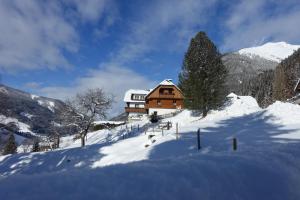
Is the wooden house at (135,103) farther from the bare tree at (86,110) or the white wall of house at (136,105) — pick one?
the bare tree at (86,110)

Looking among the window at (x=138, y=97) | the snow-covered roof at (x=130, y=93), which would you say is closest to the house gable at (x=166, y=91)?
the window at (x=138, y=97)

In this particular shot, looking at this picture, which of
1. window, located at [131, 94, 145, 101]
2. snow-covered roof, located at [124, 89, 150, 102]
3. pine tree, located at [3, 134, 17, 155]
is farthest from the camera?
snow-covered roof, located at [124, 89, 150, 102]

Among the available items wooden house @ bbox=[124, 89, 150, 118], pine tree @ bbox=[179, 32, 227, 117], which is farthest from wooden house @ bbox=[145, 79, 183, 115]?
pine tree @ bbox=[179, 32, 227, 117]

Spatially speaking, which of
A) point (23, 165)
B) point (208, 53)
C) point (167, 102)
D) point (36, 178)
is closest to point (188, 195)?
point (36, 178)

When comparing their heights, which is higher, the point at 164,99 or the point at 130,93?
the point at 130,93

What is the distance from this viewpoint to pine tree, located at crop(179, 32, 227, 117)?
46844 mm

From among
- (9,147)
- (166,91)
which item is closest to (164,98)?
(166,91)

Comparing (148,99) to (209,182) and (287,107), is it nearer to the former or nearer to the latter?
(287,107)

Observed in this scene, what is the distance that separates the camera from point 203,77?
47.7 metres

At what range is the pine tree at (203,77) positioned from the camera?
4684 centimetres

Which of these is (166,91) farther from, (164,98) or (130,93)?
(130,93)

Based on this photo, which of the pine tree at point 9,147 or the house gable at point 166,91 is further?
the house gable at point 166,91

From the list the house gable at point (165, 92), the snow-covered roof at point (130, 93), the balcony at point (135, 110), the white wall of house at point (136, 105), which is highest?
the snow-covered roof at point (130, 93)

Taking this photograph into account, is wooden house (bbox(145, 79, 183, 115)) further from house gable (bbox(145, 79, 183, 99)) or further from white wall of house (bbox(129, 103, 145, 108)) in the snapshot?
white wall of house (bbox(129, 103, 145, 108))
